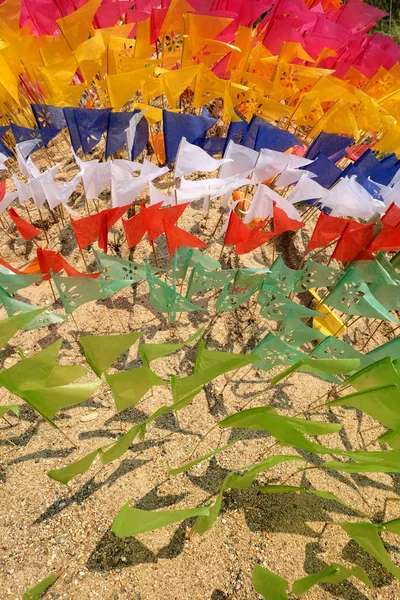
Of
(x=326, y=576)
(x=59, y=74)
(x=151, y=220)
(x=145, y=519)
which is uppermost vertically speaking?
(x=59, y=74)

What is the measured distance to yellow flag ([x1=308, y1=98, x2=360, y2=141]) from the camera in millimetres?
1601

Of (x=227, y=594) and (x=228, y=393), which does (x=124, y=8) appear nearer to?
(x=228, y=393)

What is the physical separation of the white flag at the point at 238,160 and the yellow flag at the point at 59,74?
2.07ft

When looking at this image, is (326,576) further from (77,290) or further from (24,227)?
(24,227)

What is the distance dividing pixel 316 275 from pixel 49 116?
1.12m

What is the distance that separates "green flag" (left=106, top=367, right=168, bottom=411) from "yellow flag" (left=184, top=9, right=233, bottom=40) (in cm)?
148

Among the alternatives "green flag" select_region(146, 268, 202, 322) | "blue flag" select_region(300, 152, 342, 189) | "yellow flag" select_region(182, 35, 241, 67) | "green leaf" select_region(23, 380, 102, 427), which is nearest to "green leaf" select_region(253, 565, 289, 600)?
"green leaf" select_region(23, 380, 102, 427)

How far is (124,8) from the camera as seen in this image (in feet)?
6.01

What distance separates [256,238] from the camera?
1.27 m

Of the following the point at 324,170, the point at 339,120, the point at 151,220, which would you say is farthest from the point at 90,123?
the point at 339,120

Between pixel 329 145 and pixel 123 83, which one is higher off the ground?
pixel 123 83

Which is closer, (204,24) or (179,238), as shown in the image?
(179,238)

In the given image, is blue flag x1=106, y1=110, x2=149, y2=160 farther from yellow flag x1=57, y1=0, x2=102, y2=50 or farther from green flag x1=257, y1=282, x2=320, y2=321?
green flag x1=257, y1=282, x2=320, y2=321

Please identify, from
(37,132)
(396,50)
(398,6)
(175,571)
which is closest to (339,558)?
(175,571)
